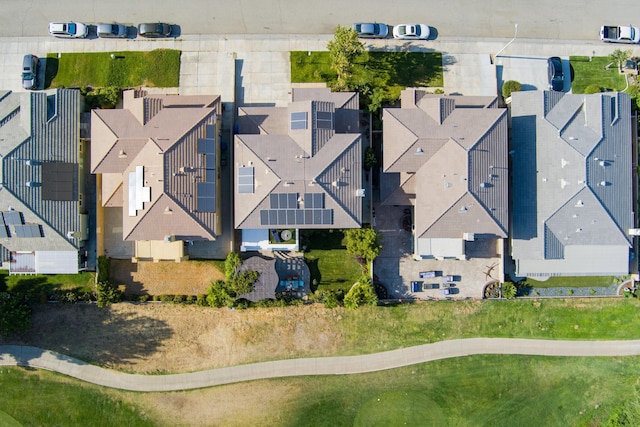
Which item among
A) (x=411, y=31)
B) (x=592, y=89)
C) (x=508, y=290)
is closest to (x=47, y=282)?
(x=411, y=31)

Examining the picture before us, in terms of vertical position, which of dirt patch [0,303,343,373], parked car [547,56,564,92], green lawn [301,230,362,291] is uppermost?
parked car [547,56,564,92]

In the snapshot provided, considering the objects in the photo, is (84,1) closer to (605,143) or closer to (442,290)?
(442,290)

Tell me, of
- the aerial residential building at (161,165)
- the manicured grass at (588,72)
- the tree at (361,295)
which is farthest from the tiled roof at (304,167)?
the manicured grass at (588,72)

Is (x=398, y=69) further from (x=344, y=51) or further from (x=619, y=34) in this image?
(x=619, y=34)

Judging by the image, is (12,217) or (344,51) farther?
(344,51)

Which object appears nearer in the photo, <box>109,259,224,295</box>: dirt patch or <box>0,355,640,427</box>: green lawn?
<box>0,355,640,427</box>: green lawn

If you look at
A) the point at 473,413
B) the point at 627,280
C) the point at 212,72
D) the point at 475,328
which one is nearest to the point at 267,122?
the point at 212,72

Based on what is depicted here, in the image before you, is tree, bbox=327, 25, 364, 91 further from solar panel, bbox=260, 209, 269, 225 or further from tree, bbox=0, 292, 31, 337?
tree, bbox=0, 292, 31, 337

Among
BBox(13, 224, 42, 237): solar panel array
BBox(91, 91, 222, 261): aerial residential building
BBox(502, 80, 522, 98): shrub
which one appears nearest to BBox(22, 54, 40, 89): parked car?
BBox(91, 91, 222, 261): aerial residential building
